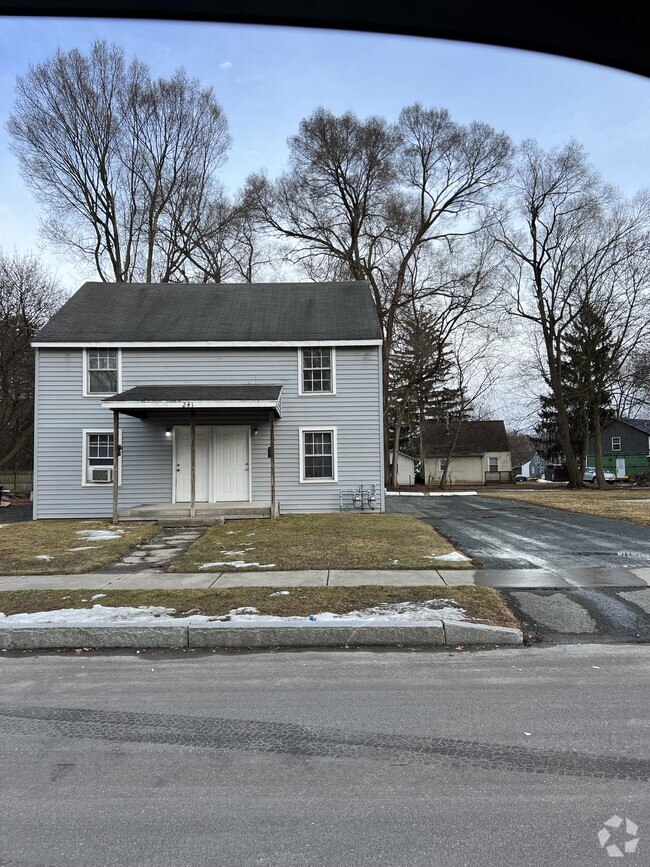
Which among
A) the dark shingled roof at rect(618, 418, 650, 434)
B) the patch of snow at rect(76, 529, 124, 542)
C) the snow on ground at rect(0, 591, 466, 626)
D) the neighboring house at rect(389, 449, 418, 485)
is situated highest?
the dark shingled roof at rect(618, 418, 650, 434)

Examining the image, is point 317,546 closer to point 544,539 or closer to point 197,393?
point 544,539

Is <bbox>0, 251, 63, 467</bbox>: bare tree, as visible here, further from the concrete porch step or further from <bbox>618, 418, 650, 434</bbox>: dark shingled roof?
<bbox>618, 418, 650, 434</bbox>: dark shingled roof

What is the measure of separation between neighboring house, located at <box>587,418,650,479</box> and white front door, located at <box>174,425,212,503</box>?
55.8 m

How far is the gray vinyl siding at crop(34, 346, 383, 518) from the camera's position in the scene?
56.7 ft

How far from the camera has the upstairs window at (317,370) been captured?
17.8 meters

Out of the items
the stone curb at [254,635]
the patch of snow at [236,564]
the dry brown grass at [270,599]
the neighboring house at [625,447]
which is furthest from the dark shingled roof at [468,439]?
the stone curb at [254,635]

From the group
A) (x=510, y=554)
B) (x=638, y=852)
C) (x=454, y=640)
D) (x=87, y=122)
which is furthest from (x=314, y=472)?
(x=87, y=122)

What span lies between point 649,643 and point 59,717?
5256 mm

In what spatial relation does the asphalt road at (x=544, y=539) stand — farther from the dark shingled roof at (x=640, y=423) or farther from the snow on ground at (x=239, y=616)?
the dark shingled roof at (x=640, y=423)

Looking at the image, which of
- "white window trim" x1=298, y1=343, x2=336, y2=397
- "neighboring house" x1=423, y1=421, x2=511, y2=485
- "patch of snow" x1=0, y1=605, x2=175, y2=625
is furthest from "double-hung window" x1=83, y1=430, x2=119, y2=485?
"neighboring house" x1=423, y1=421, x2=511, y2=485

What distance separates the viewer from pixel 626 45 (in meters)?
1.75

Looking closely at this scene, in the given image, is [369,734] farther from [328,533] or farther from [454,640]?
[328,533]

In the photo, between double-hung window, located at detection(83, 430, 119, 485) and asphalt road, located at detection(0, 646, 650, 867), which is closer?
asphalt road, located at detection(0, 646, 650, 867)

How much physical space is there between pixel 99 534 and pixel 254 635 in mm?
8642
